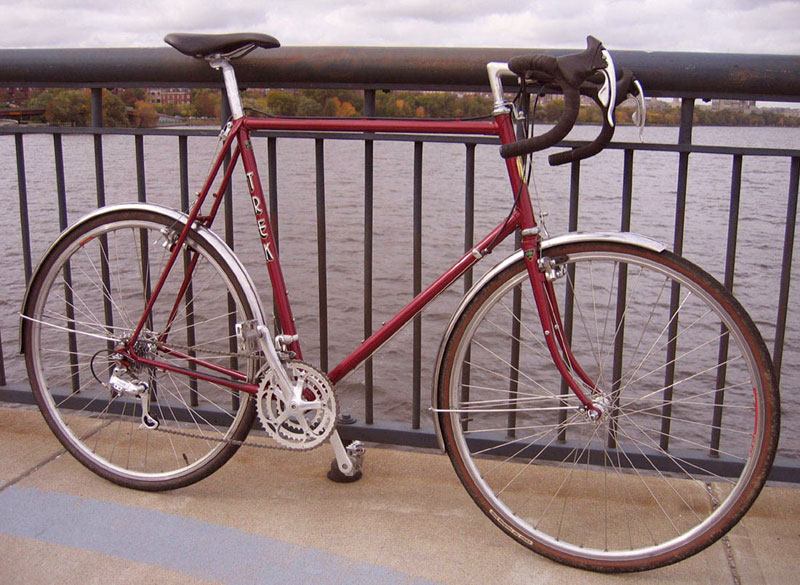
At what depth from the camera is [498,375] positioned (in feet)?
7.75

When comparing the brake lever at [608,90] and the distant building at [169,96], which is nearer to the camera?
the brake lever at [608,90]

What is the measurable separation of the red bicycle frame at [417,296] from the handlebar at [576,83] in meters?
0.17

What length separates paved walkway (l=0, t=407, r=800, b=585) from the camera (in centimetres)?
203

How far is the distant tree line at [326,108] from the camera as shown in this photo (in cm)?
223

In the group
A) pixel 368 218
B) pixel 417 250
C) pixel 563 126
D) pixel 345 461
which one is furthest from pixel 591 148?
pixel 345 461

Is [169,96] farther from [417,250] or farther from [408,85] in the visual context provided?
[417,250]

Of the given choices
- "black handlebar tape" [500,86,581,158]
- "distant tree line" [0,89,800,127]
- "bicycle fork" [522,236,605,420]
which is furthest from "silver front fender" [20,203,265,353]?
"black handlebar tape" [500,86,581,158]

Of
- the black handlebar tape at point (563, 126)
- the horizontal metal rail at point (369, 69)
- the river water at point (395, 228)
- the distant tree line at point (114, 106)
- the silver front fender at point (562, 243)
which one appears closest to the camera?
the black handlebar tape at point (563, 126)

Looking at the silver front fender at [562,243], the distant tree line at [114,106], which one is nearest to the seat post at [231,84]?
the distant tree line at [114,106]

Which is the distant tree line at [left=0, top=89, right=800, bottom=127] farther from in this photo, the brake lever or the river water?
the brake lever

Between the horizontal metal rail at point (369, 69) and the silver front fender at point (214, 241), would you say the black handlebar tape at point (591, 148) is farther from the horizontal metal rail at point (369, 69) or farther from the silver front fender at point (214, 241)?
→ the silver front fender at point (214, 241)

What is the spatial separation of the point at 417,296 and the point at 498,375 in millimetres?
386

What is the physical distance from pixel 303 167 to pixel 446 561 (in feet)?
45.8

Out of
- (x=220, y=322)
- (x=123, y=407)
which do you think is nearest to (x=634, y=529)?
(x=123, y=407)
